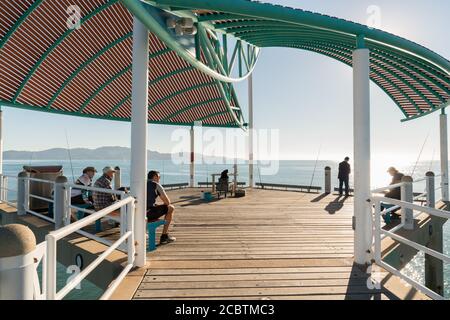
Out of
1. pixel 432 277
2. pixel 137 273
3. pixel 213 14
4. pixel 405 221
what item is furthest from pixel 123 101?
pixel 432 277

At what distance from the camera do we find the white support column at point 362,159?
15.3 feet

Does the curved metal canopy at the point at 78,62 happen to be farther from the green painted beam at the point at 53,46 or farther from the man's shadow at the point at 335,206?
the man's shadow at the point at 335,206

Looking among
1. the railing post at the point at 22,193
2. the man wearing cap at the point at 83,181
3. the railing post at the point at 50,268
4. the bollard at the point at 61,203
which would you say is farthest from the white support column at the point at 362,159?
the railing post at the point at 22,193

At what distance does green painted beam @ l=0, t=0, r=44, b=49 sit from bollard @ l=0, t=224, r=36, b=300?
29.8 ft

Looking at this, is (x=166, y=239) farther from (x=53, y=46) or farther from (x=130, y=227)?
(x=53, y=46)

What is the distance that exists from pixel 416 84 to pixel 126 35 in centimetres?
1108

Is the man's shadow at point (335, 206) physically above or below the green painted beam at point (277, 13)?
below

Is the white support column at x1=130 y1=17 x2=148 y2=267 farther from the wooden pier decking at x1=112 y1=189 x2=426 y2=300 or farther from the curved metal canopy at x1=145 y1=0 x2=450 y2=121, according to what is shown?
the curved metal canopy at x1=145 y1=0 x2=450 y2=121

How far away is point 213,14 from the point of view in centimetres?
682

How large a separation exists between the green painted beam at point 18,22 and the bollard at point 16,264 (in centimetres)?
907

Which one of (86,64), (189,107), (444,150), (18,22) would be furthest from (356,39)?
(189,107)

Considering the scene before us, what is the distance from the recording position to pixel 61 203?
614 cm

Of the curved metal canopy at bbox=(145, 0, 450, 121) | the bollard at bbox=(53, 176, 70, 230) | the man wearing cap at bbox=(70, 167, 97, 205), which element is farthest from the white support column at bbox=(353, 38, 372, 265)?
the man wearing cap at bbox=(70, 167, 97, 205)
